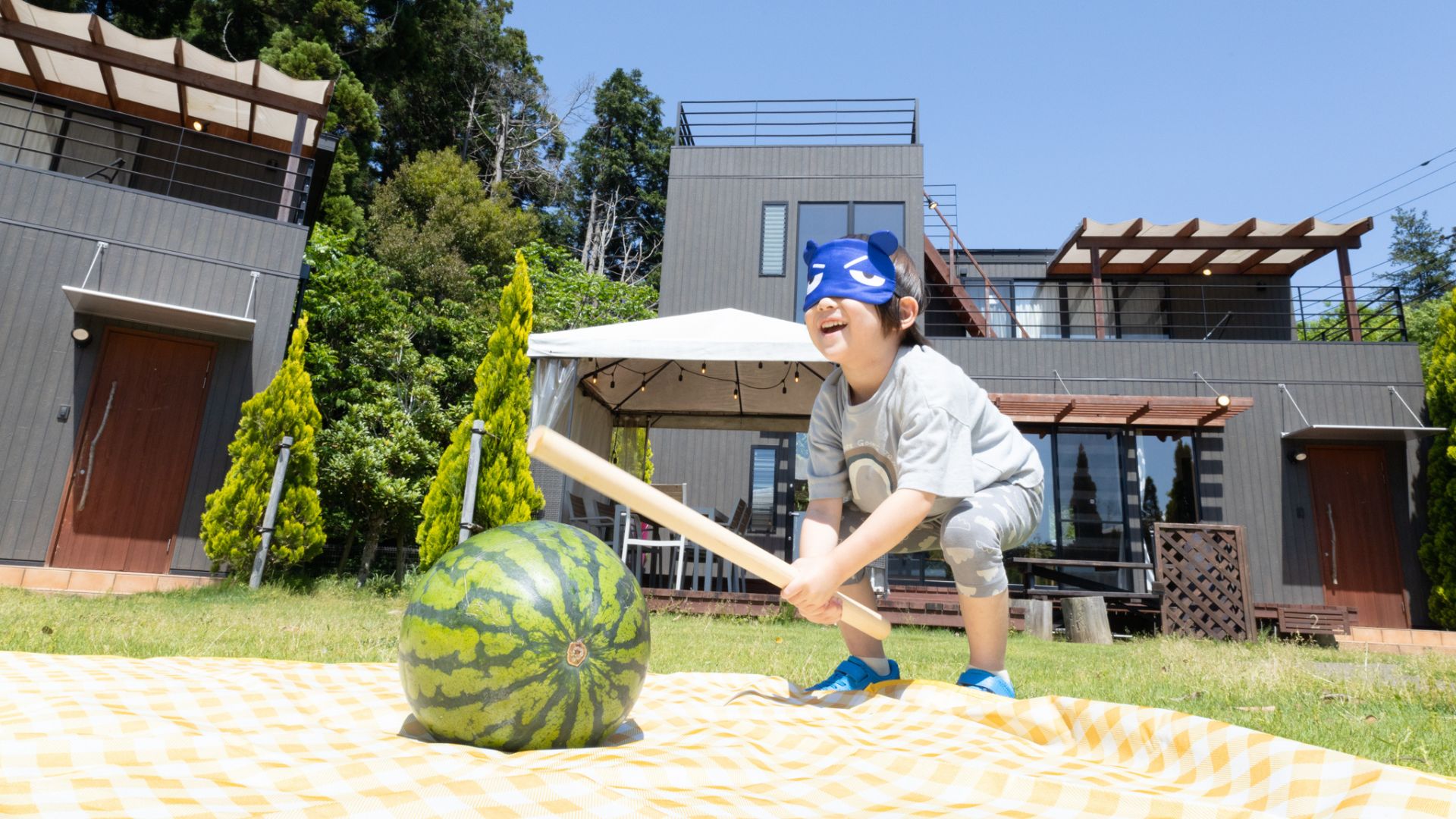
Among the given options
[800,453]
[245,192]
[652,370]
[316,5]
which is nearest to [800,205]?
[800,453]

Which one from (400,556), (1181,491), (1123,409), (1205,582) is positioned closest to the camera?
(1205,582)

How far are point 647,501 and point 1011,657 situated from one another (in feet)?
14.4

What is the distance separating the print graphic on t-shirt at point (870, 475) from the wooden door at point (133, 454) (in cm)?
981

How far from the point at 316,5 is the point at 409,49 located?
3320 millimetres

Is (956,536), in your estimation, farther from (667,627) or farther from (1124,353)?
(1124,353)

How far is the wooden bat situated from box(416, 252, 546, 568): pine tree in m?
7.11

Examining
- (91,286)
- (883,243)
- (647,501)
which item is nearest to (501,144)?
(91,286)

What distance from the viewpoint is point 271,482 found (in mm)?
9266

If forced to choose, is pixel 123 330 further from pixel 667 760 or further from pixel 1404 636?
pixel 1404 636

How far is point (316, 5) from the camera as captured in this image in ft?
74.3

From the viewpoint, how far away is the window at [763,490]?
47.0 ft

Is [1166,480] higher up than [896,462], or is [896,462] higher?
[1166,480]

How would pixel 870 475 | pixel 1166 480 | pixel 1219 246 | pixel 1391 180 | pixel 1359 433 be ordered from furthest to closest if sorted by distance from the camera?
pixel 1391 180 < pixel 1219 246 < pixel 1166 480 < pixel 1359 433 < pixel 870 475

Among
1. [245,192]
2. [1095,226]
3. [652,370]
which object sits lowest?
[652,370]
